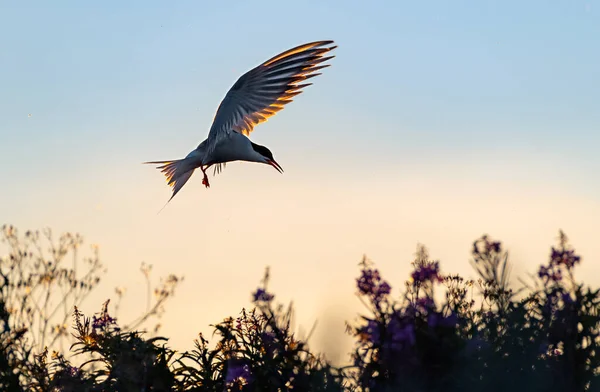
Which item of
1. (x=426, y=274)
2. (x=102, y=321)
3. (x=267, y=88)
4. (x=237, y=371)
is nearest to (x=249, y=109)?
(x=267, y=88)

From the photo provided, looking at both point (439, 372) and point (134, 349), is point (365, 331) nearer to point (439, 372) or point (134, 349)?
point (439, 372)

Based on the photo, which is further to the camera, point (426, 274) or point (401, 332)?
point (426, 274)

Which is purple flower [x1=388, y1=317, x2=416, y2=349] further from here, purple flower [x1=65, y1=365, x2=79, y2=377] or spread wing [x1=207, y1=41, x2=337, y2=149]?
spread wing [x1=207, y1=41, x2=337, y2=149]

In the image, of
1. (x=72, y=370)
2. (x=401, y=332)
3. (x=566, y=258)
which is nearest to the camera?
(x=401, y=332)

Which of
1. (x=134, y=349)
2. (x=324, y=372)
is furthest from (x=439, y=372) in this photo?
(x=134, y=349)

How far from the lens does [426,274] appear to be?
4.48 metres

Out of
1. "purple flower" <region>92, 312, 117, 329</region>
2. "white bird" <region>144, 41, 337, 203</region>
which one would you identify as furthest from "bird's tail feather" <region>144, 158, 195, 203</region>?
"purple flower" <region>92, 312, 117, 329</region>

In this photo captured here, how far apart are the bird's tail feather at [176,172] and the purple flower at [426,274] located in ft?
21.2

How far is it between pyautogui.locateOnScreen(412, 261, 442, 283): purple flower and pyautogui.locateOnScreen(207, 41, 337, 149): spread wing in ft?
16.8

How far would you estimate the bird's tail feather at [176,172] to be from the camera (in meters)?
10.7

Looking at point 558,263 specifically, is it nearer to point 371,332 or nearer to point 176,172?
point 371,332

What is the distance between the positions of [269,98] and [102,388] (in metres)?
4.77

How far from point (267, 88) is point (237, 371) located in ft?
16.5

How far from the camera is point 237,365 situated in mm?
5418
